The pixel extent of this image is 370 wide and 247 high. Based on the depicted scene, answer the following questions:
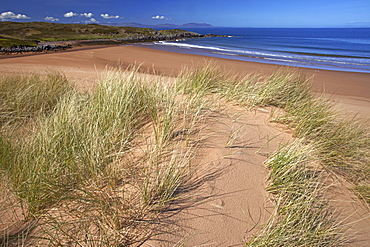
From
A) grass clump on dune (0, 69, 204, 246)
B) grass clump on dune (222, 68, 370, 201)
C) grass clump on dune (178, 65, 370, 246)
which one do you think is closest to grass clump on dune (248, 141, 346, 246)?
grass clump on dune (178, 65, 370, 246)

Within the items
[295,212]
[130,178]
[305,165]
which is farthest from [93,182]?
[305,165]

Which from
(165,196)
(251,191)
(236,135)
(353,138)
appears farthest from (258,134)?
(165,196)

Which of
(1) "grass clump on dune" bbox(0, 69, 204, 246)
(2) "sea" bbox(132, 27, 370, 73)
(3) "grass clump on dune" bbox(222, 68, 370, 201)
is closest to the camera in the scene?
(1) "grass clump on dune" bbox(0, 69, 204, 246)

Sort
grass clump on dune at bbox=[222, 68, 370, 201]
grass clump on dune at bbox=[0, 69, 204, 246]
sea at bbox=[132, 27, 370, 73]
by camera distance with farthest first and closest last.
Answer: sea at bbox=[132, 27, 370, 73] → grass clump on dune at bbox=[222, 68, 370, 201] → grass clump on dune at bbox=[0, 69, 204, 246]

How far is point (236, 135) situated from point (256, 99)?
1.57 meters

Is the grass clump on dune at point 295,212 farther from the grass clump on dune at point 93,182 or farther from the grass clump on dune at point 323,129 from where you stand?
the grass clump on dune at point 93,182

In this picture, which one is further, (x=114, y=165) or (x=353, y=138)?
(x=353, y=138)

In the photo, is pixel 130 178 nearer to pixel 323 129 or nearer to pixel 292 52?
Answer: pixel 323 129

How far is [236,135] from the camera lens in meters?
2.96

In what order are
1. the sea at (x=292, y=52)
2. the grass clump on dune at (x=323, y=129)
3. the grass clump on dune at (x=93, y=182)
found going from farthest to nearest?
the sea at (x=292, y=52) < the grass clump on dune at (x=323, y=129) < the grass clump on dune at (x=93, y=182)

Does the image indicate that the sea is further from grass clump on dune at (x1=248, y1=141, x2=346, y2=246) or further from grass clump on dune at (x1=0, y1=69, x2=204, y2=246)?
grass clump on dune at (x1=0, y1=69, x2=204, y2=246)

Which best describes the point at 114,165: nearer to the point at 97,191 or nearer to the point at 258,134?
the point at 97,191

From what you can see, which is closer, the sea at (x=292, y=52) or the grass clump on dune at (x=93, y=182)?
the grass clump on dune at (x=93, y=182)

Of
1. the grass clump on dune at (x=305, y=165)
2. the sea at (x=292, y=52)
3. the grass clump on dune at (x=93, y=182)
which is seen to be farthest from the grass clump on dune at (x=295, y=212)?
the sea at (x=292, y=52)
